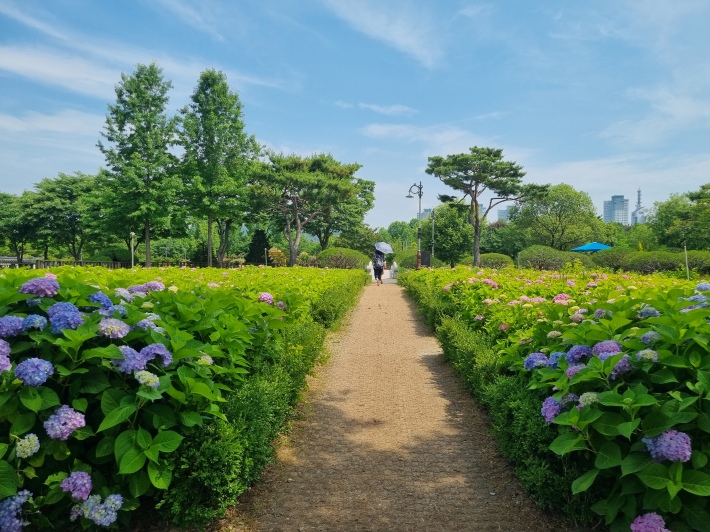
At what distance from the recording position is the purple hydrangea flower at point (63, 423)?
6.03 feet

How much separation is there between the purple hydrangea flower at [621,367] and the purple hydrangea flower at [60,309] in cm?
251

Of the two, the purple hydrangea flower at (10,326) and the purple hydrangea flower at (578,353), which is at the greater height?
the purple hydrangea flower at (10,326)

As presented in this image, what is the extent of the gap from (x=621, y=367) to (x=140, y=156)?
3098cm

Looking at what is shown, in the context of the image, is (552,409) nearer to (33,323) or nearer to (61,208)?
(33,323)

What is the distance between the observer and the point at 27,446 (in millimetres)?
1787

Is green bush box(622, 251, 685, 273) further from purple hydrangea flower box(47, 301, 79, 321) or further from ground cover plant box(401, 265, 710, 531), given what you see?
purple hydrangea flower box(47, 301, 79, 321)

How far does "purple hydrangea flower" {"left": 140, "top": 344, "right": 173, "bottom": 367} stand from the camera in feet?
6.73

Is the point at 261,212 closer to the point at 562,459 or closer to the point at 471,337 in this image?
the point at 471,337

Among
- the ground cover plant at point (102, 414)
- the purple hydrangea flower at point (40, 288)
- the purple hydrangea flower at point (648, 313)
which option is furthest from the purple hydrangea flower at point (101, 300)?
the purple hydrangea flower at point (648, 313)

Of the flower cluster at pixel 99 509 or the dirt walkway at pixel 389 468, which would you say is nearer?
the flower cluster at pixel 99 509

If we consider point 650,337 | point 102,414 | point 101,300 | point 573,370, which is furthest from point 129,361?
point 650,337

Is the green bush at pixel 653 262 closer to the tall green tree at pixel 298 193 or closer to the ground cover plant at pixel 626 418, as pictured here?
the tall green tree at pixel 298 193

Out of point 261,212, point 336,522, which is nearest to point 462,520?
point 336,522


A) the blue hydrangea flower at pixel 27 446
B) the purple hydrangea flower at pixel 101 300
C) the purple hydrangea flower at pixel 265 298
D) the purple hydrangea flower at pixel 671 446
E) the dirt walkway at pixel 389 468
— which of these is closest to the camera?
the purple hydrangea flower at pixel 671 446
